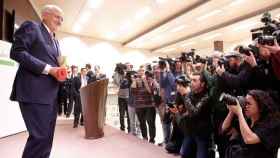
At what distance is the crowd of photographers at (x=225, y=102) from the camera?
6.22 feet

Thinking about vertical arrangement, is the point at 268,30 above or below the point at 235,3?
below

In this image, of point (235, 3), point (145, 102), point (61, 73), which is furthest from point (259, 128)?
point (235, 3)

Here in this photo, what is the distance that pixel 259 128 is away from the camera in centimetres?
185

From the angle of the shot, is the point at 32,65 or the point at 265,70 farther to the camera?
the point at 265,70

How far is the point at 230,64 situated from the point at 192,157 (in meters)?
1.02

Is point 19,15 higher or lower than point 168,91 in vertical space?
higher

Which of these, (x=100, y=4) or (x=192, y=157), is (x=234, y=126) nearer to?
(x=192, y=157)

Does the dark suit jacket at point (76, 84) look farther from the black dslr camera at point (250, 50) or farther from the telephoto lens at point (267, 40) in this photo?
the telephoto lens at point (267, 40)

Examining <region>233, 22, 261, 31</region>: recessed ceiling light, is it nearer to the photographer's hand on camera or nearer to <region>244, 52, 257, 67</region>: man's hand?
<region>244, 52, 257, 67</region>: man's hand

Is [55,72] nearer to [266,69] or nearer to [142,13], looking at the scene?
[266,69]

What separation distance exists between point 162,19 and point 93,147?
6.79 meters

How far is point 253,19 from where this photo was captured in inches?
358

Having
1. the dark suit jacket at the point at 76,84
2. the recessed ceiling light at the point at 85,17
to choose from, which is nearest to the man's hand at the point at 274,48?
the dark suit jacket at the point at 76,84

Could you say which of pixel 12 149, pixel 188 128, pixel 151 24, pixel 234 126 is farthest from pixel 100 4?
pixel 234 126
